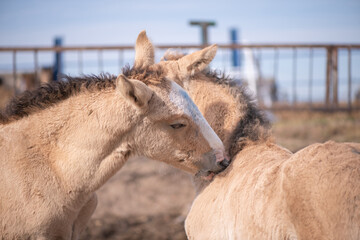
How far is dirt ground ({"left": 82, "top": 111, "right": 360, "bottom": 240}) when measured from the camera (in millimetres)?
5613

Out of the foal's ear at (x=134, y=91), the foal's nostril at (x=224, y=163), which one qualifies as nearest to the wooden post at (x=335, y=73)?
the foal's nostril at (x=224, y=163)

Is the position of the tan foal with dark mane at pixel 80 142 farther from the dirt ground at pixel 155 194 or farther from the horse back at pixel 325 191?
the dirt ground at pixel 155 194

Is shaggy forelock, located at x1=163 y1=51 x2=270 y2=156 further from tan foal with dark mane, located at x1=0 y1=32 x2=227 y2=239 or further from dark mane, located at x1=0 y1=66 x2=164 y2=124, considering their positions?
dark mane, located at x1=0 y1=66 x2=164 y2=124

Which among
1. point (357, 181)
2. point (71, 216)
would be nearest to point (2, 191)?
point (71, 216)

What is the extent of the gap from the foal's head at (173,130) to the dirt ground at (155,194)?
2.07m

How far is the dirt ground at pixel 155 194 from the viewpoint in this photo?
5.61m

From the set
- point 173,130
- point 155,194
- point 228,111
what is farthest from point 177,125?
point 155,194

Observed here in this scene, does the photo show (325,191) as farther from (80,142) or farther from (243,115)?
(80,142)

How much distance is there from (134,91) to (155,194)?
4.31 meters

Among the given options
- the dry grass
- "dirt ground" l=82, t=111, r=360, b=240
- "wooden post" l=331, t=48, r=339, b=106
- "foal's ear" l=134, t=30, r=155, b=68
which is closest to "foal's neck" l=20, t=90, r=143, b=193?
"foal's ear" l=134, t=30, r=155, b=68

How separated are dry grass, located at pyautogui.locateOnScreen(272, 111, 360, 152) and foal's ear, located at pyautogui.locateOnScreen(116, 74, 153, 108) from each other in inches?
177

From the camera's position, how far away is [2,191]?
2850mm

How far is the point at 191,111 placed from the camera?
3.02m

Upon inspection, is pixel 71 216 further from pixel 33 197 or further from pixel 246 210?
pixel 246 210
